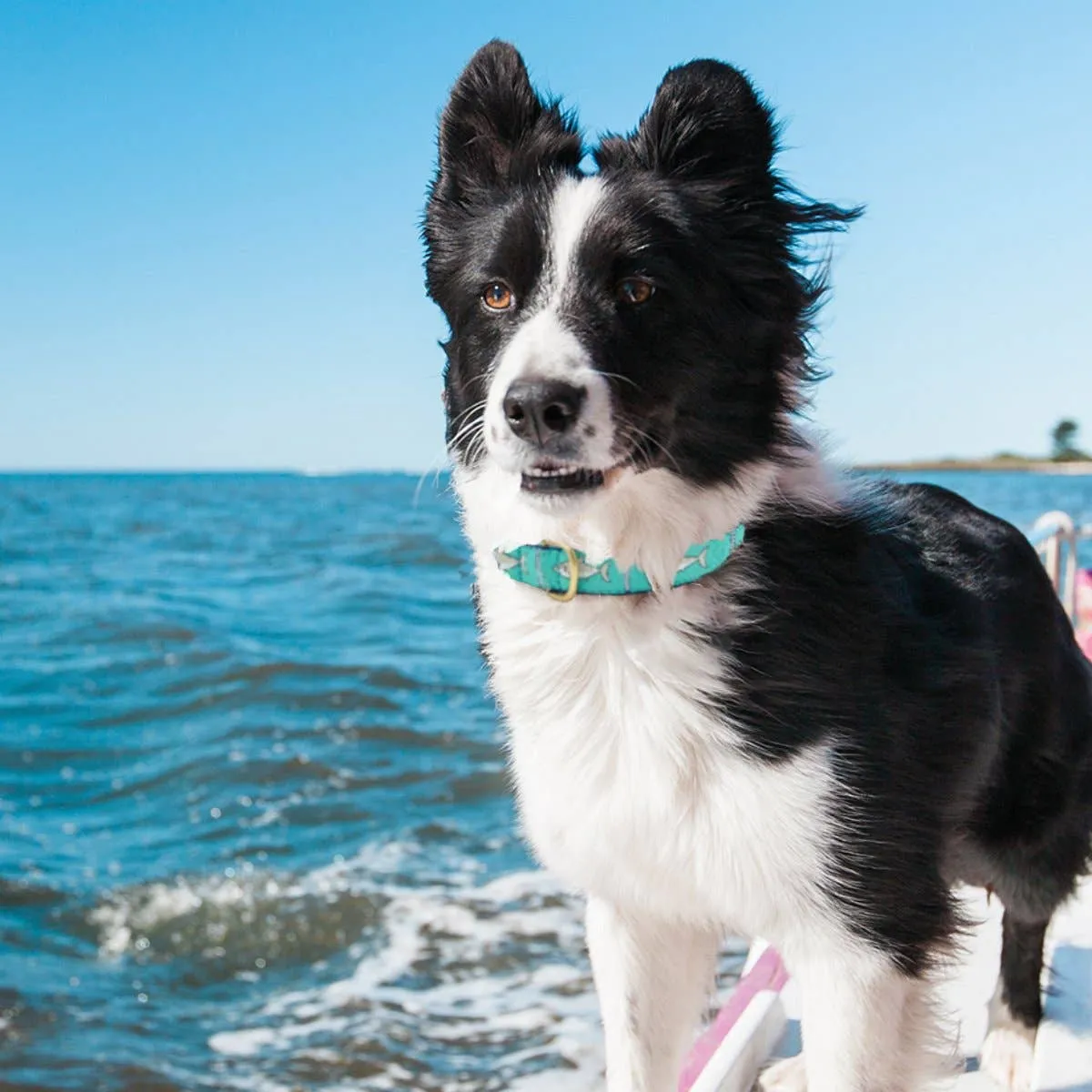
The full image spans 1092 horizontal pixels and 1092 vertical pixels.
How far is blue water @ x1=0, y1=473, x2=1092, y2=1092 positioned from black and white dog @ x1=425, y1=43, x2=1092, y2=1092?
46 centimetres

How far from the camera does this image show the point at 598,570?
2.33m

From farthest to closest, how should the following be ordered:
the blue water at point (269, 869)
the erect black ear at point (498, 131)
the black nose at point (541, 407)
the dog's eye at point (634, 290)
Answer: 1. the blue water at point (269, 869)
2. the erect black ear at point (498, 131)
3. the dog's eye at point (634, 290)
4. the black nose at point (541, 407)

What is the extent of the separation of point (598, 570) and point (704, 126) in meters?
0.91

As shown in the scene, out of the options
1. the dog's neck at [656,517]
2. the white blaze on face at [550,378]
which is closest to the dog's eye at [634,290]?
the white blaze on face at [550,378]

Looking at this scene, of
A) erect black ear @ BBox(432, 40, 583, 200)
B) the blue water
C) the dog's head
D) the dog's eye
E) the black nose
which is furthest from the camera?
the blue water

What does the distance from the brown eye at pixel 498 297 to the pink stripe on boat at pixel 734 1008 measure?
1.72m

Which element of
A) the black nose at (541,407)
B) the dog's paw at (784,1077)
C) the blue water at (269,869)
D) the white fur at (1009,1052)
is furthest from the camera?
the blue water at (269,869)

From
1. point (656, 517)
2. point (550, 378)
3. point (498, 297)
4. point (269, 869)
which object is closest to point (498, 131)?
point (498, 297)

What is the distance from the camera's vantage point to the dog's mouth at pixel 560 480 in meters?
2.16

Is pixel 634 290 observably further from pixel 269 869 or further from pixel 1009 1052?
pixel 269 869

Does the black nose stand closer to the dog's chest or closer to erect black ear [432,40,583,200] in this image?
the dog's chest

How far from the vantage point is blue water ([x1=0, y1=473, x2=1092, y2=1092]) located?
4977 millimetres

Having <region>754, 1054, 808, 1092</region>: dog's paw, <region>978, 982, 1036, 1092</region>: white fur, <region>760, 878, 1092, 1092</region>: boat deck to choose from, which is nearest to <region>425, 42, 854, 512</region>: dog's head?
<region>760, 878, 1092, 1092</region>: boat deck

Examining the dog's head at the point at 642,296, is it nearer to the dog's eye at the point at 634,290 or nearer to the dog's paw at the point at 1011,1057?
the dog's eye at the point at 634,290
